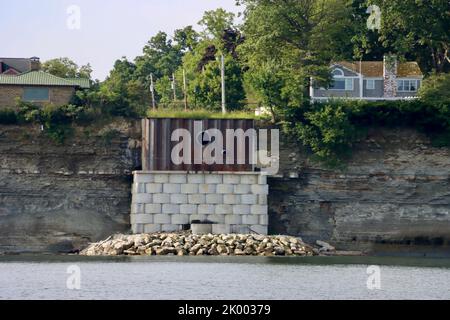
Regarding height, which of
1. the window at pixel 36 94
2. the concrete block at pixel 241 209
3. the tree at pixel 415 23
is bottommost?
the concrete block at pixel 241 209

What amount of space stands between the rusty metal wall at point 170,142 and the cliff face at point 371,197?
3.00 meters

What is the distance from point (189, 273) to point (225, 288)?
5885mm

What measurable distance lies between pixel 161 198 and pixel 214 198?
8.52 feet

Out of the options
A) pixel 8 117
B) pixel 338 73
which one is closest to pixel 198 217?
pixel 8 117

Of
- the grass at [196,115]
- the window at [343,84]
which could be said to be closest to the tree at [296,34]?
the window at [343,84]

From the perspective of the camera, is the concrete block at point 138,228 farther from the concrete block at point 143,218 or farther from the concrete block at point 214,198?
the concrete block at point 214,198

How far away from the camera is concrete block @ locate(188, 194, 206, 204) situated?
7865cm

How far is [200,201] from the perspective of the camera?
258 ft

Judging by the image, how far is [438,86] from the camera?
88.8 meters

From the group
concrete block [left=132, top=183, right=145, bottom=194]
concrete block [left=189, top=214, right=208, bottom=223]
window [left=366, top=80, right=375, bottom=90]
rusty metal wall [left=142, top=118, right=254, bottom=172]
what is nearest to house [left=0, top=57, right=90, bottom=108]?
rusty metal wall [left=142, top=118, right=254, bottom=172]

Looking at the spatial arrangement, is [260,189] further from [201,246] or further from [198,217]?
[201,246]

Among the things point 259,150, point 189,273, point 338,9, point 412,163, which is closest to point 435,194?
point 412,163

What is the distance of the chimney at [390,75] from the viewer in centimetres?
9594

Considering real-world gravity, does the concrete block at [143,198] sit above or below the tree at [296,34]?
below
